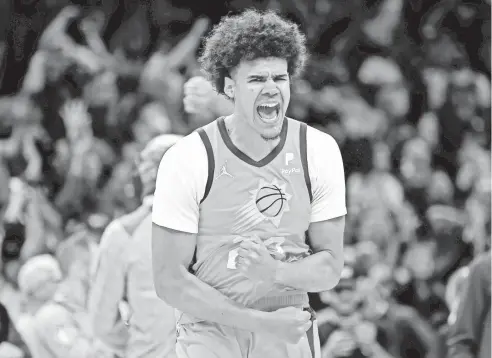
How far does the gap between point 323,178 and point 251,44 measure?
1.17 ft

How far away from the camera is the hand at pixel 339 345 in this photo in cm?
456

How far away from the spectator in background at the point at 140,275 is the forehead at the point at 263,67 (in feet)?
4.28

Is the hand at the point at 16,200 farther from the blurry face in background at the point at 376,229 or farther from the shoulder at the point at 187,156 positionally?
the shoulder at the point at 187,156

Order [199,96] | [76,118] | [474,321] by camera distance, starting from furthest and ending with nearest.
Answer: [76,118] < [474,321] < [199,96]

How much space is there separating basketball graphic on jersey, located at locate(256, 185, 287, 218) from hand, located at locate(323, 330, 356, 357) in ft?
9.21

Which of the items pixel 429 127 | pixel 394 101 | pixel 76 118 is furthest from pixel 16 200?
pixel 429 127

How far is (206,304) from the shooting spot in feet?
6.11

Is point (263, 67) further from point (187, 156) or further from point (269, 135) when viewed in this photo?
point (187, 156)

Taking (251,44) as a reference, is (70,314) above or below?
below

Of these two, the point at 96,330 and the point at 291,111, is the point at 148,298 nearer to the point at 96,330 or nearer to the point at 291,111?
the point at 96,330

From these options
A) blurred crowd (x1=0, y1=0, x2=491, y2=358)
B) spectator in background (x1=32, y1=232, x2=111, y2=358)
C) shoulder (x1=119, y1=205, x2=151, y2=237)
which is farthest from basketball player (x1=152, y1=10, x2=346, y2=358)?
blurred crowd (x1=0, y1=0, x2=491, y2=358)

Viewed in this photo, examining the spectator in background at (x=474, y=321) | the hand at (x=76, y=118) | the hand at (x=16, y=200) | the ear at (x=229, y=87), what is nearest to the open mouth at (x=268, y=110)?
the ear at (x=229, y=87)

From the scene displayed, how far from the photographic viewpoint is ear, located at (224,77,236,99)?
1967mm

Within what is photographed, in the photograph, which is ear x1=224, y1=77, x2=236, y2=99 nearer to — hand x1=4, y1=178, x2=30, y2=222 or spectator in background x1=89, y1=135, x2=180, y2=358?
spectator in background x1=89, y1=135, x2=180, y2=358
